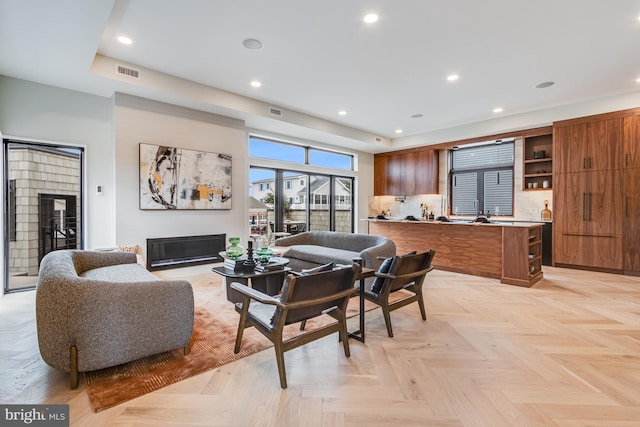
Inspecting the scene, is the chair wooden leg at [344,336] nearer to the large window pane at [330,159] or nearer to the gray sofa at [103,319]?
the gray sofa at [103,319]

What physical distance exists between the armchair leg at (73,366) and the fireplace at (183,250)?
299 cm

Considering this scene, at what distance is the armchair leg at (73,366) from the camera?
75.9 inches

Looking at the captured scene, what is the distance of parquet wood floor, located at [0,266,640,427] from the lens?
1.73 metres

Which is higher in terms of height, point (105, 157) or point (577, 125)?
point (577, 125)

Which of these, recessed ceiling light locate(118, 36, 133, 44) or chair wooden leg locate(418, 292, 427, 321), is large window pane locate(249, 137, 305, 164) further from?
chair wooden leg locate(418, 292, 427, 321)

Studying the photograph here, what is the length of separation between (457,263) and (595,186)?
2786mm

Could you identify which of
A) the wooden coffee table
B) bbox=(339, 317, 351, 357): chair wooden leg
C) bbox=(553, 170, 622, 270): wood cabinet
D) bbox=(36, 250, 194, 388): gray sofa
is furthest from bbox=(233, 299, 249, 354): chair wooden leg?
bbox=(553, 170, 622, 270): wood cabinet

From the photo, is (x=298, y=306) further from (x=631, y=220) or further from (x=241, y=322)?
(x=631, y=220)

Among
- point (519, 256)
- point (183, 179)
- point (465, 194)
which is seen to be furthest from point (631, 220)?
point (183, 179)

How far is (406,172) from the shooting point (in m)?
8.33

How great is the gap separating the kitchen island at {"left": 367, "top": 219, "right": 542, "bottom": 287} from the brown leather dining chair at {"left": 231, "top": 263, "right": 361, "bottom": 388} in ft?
11.7

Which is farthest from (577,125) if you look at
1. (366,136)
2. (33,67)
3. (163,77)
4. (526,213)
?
(33,67)

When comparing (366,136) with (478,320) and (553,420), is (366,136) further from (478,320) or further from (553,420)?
(553,420)

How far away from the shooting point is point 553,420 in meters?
1.70
